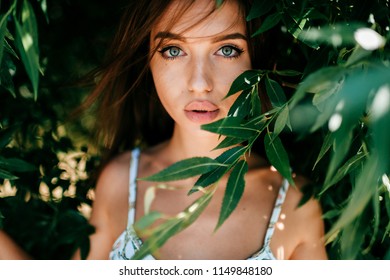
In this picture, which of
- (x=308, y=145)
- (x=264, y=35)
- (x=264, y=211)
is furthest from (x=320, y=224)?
(x=264, y=35)

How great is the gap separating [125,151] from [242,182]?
109 centimetres

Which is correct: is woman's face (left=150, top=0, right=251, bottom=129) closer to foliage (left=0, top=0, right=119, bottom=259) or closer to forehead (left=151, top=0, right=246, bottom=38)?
forehead (left=151, top=0, right=246, bottom=38)

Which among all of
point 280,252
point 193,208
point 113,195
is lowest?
point 280,252

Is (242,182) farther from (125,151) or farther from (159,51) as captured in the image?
(125,151)

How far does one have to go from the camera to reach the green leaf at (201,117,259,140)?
1.16m

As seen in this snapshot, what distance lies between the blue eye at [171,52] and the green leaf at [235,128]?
17.3 inches

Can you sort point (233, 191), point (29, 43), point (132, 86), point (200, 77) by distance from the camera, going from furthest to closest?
point (132, 86), point (200, 77), point (233, 191), point (29, 43)

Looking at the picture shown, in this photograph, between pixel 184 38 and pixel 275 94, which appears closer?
pixel 275 94

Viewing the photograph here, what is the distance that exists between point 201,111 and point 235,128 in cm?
38

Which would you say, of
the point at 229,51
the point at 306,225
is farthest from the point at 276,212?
the point at 229,51

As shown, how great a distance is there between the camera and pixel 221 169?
1161 mm

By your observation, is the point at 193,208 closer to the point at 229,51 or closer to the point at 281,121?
the point at 281,121

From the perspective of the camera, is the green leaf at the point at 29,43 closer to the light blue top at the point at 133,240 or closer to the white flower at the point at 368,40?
the white flower at the point at 368,40

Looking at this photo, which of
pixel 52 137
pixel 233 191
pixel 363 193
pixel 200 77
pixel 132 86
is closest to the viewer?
pixel 363 193
